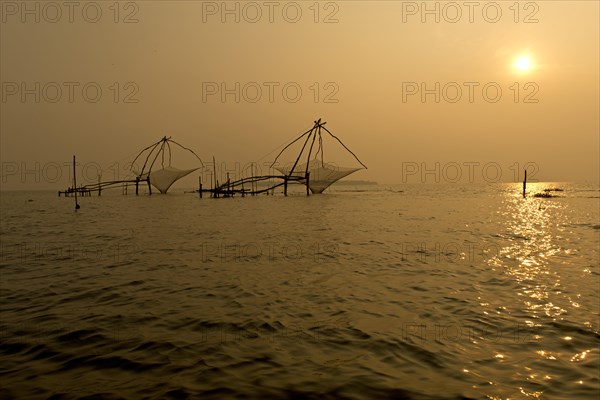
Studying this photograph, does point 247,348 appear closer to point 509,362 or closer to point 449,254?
point 509,362

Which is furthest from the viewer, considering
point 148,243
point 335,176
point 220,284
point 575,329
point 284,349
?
point 335,176

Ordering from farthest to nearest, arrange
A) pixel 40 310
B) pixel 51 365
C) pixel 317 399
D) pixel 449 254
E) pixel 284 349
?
pixel 449 254, pixel 40 310, pixel 284 349, pixel 51 365, pixel 317 399

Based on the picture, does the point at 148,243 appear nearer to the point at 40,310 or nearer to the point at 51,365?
the point at 40,310

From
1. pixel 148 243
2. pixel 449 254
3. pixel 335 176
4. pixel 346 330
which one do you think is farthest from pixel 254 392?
pixel 335 176

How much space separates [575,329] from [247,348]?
461 cm

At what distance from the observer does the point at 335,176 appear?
52531 mm

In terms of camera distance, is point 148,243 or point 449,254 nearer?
point 449,254

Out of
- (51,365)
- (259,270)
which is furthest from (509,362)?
(259,270)

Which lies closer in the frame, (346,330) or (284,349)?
(284,349)

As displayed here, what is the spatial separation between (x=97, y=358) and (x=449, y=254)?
34.3 ft

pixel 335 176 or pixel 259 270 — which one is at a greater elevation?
pixel 335 176

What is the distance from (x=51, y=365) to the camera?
4641 mm

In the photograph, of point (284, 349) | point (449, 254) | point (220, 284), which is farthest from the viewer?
point (449, 254)

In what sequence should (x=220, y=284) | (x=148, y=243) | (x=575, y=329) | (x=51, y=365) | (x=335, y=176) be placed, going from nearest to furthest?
1. (x=51, y=365)
2. (x=575, y=329)
3. (x=220, y=284)
4. (x=148, y=243)
5. (x=335, y=176)
